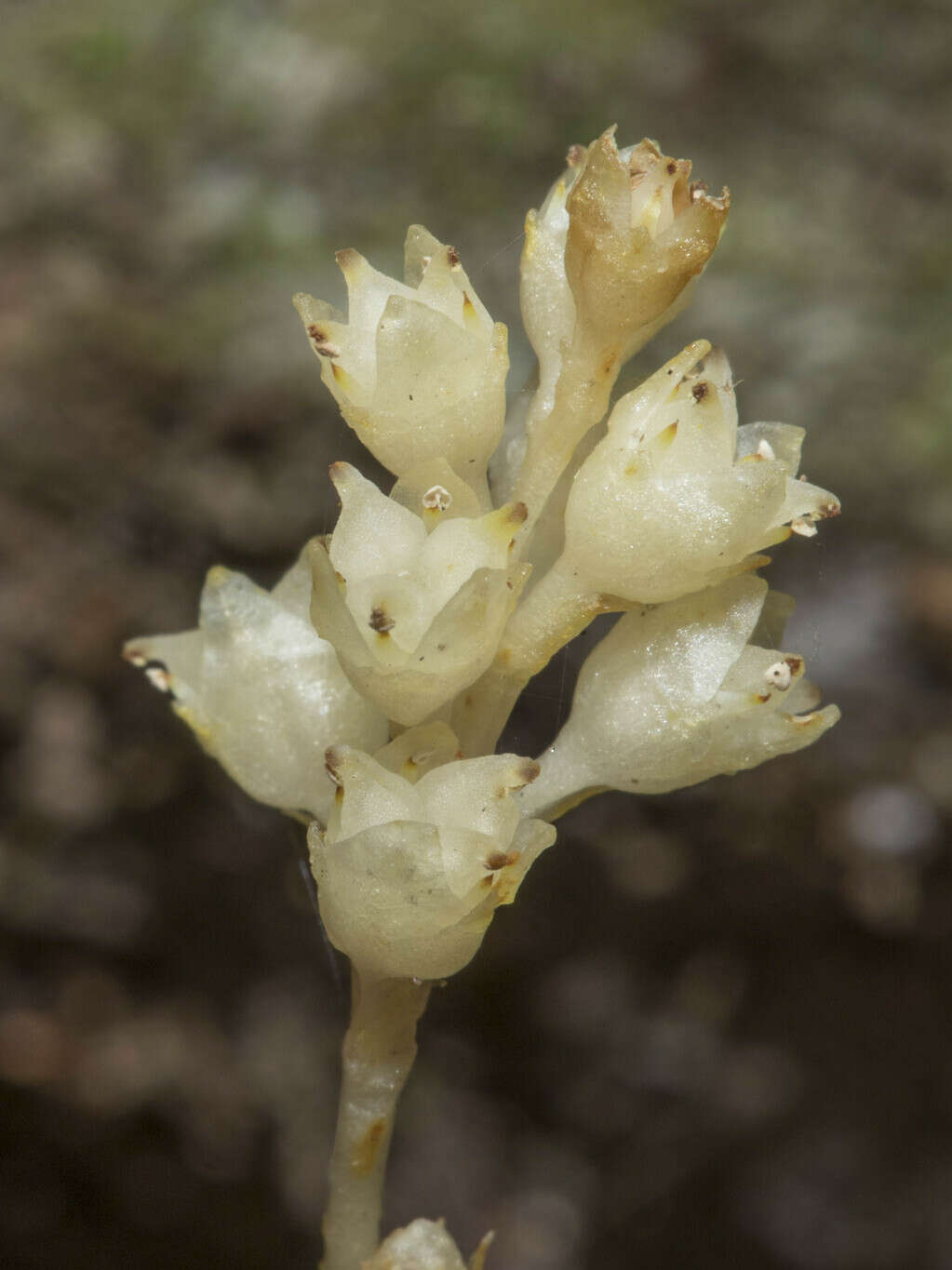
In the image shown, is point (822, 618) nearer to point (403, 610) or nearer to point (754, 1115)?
point (754, 1115)

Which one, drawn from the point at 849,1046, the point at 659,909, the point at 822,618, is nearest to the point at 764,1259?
the point at 849,1046

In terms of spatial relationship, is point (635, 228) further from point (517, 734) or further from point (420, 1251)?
point (517, 734)

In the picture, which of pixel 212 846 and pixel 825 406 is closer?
pixel 212 846

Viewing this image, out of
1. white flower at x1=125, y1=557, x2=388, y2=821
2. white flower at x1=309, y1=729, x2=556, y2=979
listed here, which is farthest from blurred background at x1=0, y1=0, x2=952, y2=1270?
white flower at x1=309, y1=729, x2=556, y2=979

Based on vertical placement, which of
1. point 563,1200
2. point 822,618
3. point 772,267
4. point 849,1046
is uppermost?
point 772,267

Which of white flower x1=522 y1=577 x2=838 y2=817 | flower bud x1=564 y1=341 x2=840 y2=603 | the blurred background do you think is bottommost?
the blurred background

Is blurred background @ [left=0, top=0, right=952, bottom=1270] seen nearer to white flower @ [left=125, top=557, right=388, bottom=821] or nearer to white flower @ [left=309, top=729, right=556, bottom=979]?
white flower @ [left=125, top=557, right=388, bottom=821]

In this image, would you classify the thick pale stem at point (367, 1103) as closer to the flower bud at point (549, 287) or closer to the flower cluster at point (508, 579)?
the flower cluster at point (508, 579)
